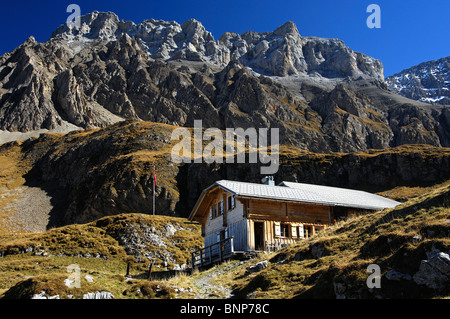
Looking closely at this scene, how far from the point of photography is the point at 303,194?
33.7m

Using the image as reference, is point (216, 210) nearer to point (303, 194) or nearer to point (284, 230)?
point (284, 230)

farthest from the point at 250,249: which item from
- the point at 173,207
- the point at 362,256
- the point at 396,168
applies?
the point at 396,168

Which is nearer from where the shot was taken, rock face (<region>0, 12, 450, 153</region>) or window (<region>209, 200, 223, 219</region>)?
window (<region>209, 200, 223, 219</region>)

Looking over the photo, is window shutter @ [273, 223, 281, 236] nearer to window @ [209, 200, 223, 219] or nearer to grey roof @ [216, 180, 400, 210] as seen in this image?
grey roof @ [216, 180, 400, 210]

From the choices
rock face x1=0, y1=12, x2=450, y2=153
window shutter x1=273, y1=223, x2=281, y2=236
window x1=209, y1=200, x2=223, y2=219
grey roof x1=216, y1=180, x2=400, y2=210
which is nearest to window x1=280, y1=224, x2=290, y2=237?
window shutter x1=273, y1=223, x2=281, y2=236

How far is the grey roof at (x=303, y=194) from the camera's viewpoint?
31.2 meters

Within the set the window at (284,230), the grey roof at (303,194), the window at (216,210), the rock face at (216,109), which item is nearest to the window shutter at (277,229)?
the window at (284,230)

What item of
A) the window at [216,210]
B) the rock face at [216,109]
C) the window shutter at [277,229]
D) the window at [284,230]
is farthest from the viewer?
the rock face at [216,109]

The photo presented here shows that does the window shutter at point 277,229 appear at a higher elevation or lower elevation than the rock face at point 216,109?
lower

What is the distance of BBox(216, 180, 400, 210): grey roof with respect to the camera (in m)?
31.2

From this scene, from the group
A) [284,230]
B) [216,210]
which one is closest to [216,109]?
[216,210]

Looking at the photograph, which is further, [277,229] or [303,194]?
[303,194]

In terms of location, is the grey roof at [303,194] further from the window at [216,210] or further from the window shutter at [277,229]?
the window at [216,210]

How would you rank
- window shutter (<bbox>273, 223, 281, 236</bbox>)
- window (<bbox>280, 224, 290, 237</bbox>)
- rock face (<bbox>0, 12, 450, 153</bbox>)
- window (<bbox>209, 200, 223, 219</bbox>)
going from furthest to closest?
rock face (<bbox>0, 12, 450, 153</bbox>)
window (<bbox>209, 200, 223, 219</bbox>)
window (<bbox>280, 224, 290, 237</bbox>)
window shutter (<bbox>273, 223, 281, 236</bbox>)
